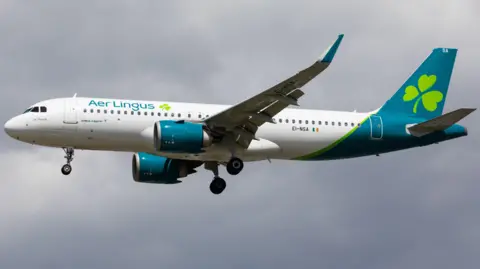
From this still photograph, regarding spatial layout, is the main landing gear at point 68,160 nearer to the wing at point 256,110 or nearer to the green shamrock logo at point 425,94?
the wing at point 256,110

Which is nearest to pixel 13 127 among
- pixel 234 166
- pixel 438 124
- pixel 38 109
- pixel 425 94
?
pixel 38 109

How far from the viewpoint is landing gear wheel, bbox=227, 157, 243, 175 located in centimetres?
6419

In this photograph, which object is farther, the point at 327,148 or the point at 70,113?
the point at 327,148

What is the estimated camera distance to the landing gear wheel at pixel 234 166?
64188 mm

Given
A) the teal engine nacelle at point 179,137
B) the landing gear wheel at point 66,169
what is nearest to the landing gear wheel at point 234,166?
the teal engine nacelle at point 179,137

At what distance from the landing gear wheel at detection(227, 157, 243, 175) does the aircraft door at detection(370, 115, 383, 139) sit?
7.23 metres

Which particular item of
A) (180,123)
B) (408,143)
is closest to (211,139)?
(180,123)

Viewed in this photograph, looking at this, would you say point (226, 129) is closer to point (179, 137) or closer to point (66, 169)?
point (179, 137)

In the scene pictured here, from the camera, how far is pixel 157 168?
222 ft

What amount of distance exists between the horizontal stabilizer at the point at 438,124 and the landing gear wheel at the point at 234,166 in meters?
9.43

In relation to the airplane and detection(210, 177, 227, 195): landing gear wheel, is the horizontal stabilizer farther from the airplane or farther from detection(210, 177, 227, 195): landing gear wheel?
detection(210, 177, 227, 195): landing gear wheel

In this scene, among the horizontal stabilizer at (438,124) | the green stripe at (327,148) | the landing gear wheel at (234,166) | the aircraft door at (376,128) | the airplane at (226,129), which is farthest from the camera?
the aircraft door at (376,128)

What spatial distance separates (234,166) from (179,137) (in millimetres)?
3767

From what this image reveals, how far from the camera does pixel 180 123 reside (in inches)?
2457
